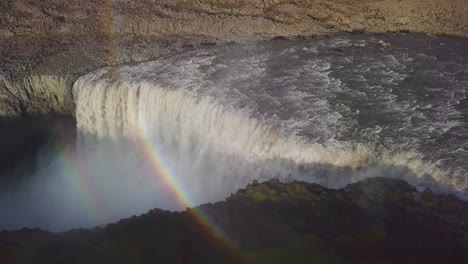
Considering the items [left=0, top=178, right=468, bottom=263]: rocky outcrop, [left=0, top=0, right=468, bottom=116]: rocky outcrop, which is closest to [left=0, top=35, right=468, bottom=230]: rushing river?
[left=0, top=0, right=468, bottom=116]: rocky outcrop

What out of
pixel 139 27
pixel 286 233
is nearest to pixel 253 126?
pixel 286 233

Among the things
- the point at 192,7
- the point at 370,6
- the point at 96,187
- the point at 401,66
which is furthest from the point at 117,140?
the point at 370,6

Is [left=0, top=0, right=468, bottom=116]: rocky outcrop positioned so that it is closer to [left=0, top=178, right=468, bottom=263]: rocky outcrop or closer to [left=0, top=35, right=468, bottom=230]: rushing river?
[left=0, top=35, right=468, bottom=230]: rushing river

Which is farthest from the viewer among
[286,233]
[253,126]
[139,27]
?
[139,27]

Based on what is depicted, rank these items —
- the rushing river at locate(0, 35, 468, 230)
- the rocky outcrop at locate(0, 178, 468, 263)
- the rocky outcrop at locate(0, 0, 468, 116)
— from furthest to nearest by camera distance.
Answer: the rocky outcrop at locate(0, 0, 468, 116)
the rushing river at locate(0, 35, 468, 230)
the rocky outcrop at locate(0, 178, 468, 263)

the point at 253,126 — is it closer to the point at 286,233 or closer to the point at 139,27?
the point at 286,233

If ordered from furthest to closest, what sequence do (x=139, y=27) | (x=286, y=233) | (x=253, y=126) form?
(x=139, y=27), (x=253, y=126), (x=286, y=233)
